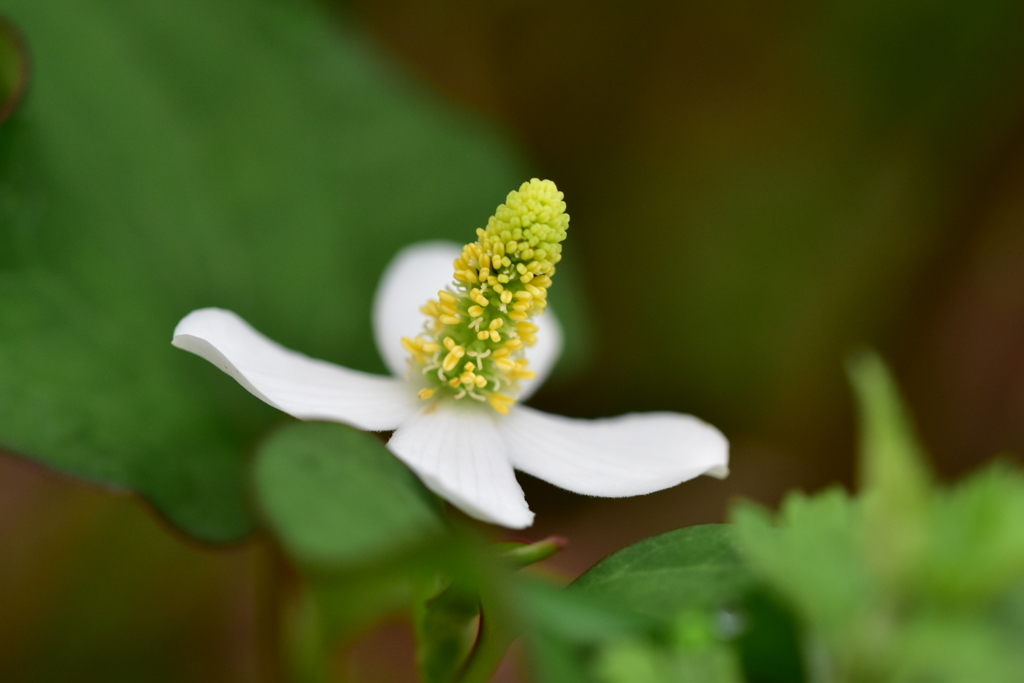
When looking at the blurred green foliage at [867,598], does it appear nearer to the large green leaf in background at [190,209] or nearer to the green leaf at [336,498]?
the green leaf at [336,498]

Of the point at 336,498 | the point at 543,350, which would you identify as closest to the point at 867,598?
the point at 336,498

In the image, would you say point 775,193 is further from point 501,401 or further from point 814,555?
point 814,555

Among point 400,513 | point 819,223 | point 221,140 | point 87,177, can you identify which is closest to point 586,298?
point 819,223

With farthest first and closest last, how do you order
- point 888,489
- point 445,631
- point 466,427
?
Answer: point 466,427 < point 445,631 < point 888,489

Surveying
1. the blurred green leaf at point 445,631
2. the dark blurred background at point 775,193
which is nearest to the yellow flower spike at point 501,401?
the blurred green leaf at point 445,631

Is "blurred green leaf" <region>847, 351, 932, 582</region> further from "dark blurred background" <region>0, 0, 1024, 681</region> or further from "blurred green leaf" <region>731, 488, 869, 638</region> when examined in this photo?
"dark blurred background" <region>0, 0, 1024, 681</region>

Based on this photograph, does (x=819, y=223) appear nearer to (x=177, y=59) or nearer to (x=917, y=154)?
(x=917, y=154)
